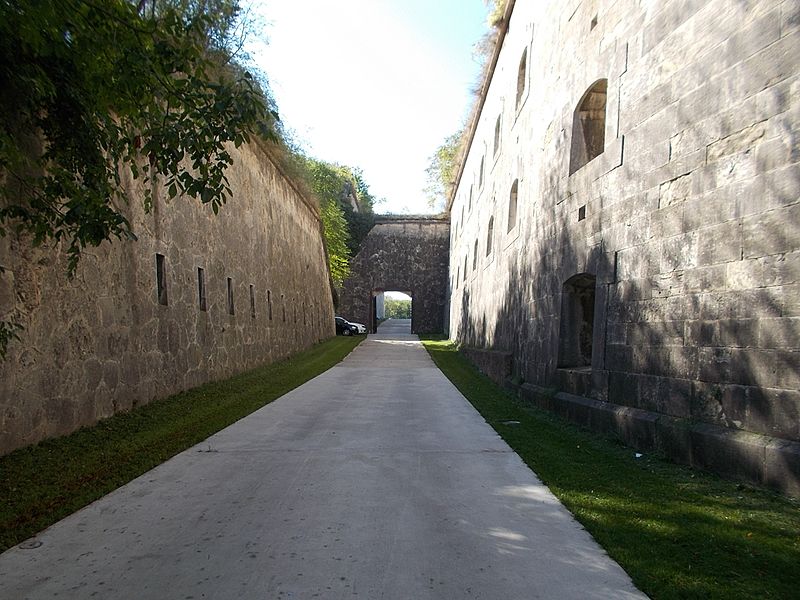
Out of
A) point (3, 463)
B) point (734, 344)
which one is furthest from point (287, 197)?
point (734, 344)

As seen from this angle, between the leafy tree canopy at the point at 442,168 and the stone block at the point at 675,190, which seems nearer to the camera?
the stone block at the point at 675,190

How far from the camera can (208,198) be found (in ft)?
13.8

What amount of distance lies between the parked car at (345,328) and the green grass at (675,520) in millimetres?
31176

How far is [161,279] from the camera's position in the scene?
9859 mm

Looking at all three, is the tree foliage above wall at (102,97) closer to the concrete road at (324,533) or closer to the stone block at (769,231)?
the concrete road at (324,533)

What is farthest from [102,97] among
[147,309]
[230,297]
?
[230,297]

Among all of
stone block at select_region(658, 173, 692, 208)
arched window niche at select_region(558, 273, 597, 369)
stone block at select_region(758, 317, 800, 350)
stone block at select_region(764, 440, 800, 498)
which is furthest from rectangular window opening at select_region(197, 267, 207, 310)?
stone block at select_region(764, 440, 800, 498)

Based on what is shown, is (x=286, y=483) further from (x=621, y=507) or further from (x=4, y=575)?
(x=621, y=507)

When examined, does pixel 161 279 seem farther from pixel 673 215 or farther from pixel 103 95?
pixel 673 215

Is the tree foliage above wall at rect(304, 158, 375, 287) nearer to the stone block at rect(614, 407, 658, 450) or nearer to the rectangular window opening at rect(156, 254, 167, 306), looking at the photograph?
the rectangular window opening at rect(156, 254, 167, 306)

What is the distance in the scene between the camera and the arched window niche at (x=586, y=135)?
8695mm

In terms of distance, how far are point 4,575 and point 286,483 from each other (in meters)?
2.14

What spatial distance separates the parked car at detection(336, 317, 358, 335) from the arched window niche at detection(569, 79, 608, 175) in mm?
29505

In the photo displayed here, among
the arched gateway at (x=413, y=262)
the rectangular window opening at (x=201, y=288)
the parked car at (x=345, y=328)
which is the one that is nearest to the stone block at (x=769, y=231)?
the rectangular window opening at (x=201, y=288)
